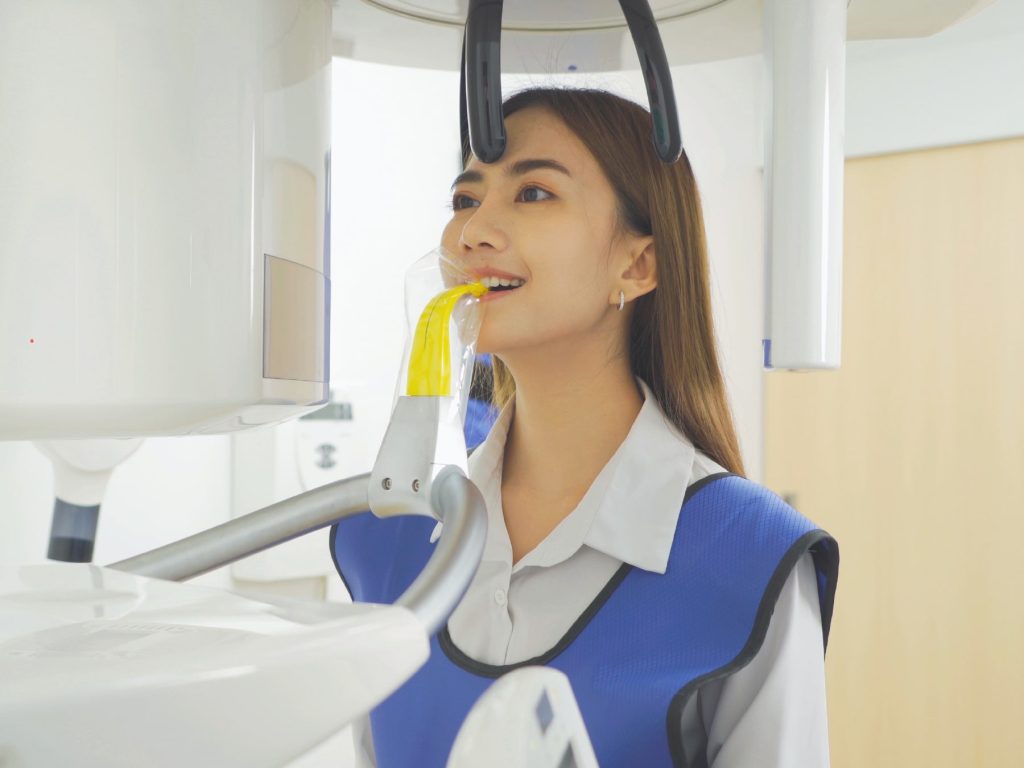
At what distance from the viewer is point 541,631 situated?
74 centimetres

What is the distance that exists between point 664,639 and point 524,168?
397 millimetres

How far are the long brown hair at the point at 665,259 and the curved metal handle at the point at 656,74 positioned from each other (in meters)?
0.35

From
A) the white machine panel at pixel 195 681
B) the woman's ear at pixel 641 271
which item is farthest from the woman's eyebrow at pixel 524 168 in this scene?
the white machine panel at pixel 195 681

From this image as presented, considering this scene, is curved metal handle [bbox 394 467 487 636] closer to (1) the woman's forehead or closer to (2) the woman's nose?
(2) the woman's nose

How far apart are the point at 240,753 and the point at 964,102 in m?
2.86

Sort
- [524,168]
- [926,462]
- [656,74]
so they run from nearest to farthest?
[656,74] → [524,168] → [926,462]

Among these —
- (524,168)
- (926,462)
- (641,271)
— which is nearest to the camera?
(524,168)

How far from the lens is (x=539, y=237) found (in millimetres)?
749

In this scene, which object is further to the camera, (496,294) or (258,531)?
(496,294)

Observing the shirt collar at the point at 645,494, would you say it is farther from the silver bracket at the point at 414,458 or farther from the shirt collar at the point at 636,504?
the silver bracket at the point at 414,458

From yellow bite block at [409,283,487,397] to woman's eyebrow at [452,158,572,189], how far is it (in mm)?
337

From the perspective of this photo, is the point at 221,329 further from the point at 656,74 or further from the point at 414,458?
the point at 656,74

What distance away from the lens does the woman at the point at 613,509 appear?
2.23ft

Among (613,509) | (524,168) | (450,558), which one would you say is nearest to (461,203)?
(524,168)
